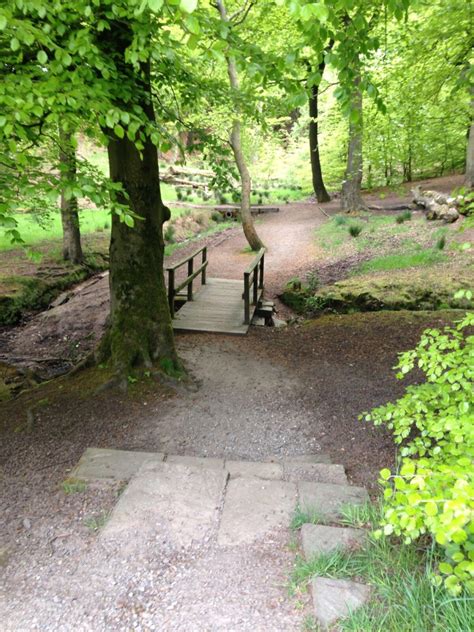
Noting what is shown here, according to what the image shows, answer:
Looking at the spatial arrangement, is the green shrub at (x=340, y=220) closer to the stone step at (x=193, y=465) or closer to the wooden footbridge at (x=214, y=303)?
the wooden footbridge at (x=214, y=303)

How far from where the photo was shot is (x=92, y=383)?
18.0 feet

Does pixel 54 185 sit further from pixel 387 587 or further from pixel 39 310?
pixel 39 310

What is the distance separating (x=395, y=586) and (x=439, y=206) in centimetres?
1356

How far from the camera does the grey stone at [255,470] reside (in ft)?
12.0

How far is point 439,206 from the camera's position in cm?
1373

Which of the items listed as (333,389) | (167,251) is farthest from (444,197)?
(333,389)

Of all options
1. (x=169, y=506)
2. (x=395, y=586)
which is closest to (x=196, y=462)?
(x=169, y=506)

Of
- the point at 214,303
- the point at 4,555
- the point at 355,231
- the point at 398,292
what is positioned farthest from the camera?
the point at 355,231

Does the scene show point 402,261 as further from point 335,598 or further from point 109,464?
point 335,598

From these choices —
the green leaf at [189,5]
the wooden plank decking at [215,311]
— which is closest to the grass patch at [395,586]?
the green leaf at [189,5]

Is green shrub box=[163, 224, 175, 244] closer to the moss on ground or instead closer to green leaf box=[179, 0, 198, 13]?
the moss on ground

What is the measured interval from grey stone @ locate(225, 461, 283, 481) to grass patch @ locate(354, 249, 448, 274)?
750cm

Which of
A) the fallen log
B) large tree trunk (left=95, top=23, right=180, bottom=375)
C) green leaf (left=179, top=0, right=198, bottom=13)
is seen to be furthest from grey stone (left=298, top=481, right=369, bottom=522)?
the fallen log

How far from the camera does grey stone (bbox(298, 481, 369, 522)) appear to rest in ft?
9.64
